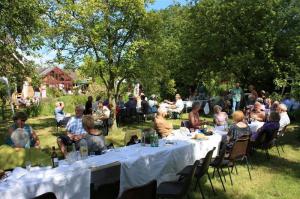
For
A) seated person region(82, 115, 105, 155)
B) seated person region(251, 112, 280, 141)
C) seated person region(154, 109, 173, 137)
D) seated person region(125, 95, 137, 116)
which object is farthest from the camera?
seated person region(125, 95, 137, 116)

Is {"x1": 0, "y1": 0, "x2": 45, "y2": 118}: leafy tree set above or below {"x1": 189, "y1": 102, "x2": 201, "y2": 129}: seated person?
above

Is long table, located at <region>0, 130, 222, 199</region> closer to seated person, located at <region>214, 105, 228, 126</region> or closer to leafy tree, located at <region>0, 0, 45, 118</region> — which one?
seated person, located at <region>214, 105, 228, 126</region>

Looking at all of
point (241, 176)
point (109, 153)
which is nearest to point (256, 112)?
point (241, 176)

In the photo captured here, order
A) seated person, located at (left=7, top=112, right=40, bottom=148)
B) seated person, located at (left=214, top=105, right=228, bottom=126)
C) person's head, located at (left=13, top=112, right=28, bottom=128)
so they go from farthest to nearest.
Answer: seated person, located at (left=214, top=105, right=228, bottom=126)
person's head, located at (left=13, top=112, right=28, bottom=128)
seated person, located at (left=7, top=112, right=40, bottom=148)

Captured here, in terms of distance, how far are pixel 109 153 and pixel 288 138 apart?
7.41 m

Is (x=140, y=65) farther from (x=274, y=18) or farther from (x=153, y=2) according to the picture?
(x=274, y=18)

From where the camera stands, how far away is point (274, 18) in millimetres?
18078

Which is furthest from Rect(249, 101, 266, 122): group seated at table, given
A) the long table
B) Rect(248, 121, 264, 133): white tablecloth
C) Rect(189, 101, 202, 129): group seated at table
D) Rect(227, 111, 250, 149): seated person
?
the long table

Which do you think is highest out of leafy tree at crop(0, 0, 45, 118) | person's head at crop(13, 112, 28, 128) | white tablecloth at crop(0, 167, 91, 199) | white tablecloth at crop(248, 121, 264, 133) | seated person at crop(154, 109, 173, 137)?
leafy tree at crop(0, 0, 45, 118)

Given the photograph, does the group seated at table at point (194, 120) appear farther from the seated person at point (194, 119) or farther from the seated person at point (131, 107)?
the seated person at point (131, 107)

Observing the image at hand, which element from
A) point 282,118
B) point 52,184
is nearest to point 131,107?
point 282,118

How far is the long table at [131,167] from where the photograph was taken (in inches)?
164

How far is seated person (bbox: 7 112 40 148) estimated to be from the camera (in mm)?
6836

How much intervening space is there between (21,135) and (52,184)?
2953 mm
